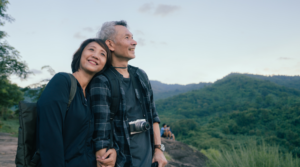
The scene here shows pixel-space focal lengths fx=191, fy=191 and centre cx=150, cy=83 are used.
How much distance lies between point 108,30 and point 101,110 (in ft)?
2.62

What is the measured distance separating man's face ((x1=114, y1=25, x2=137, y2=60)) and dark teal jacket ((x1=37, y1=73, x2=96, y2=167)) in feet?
1.67

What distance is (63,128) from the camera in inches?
48.9

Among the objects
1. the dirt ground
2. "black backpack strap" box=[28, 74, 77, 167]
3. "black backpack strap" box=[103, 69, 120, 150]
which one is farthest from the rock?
"black backpack strap" box=[28, 74, 77, 167]

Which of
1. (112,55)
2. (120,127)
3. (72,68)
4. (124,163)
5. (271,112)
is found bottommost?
(271,112)

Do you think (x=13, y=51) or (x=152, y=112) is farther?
(x=13, y=51)

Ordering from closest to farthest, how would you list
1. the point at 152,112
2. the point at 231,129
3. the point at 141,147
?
1. the point at 141,147
2. the point at 152,112
3. the point at 231,129

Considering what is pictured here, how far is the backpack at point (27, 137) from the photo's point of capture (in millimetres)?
1200

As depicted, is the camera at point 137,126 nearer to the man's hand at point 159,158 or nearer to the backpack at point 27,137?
the man's hand at point 159,158

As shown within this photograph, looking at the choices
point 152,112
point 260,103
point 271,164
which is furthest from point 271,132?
point 152,112

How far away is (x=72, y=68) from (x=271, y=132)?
141ft

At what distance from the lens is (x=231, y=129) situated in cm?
4294

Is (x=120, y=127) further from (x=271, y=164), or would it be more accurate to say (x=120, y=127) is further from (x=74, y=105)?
(x=271, y=164)

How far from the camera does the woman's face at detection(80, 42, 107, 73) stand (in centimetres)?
151

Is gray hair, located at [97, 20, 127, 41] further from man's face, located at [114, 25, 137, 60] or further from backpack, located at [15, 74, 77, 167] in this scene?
backpack, located at [15, 74, 77, 167]
